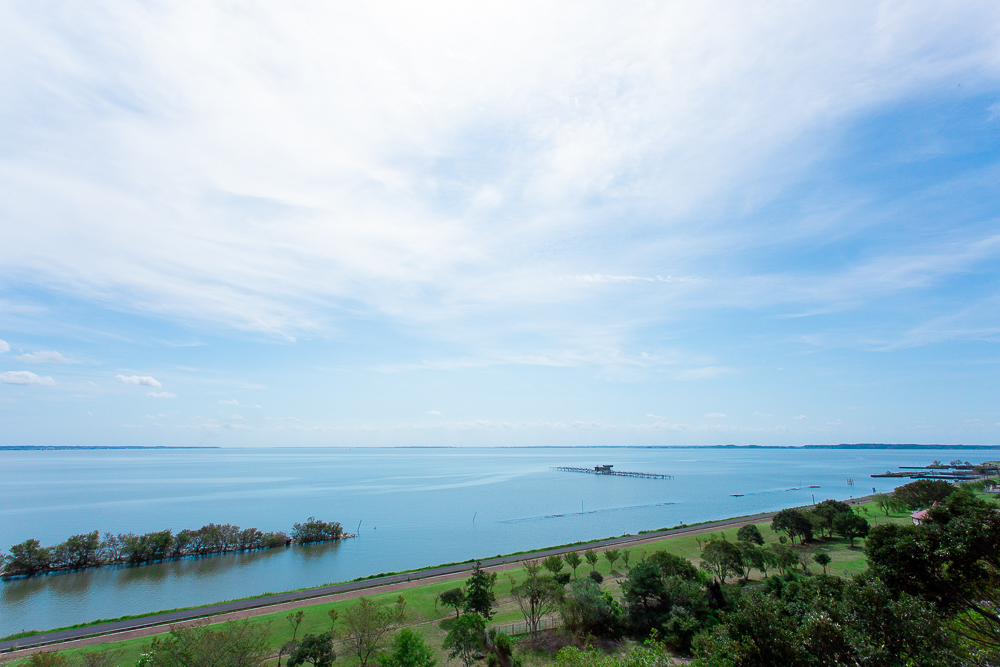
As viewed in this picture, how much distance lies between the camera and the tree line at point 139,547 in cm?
5553

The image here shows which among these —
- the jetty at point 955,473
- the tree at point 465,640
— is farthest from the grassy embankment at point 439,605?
the jetty at point 955,473

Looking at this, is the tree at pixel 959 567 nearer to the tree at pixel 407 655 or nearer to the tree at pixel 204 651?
the tree at pixel 407 655

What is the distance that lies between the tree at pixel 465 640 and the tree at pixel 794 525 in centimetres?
4709

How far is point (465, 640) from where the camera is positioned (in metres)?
27.3

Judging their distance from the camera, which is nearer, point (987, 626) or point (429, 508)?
point (987, 626)

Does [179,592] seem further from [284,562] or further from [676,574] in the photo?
[676,574]

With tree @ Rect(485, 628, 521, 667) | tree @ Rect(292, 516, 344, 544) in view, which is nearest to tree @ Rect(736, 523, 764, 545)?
tree @ Rect(485, 628, 521, 667)

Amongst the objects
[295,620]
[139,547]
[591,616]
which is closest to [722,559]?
[591,616]

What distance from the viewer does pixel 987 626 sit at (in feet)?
53.1

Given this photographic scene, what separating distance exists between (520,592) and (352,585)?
66.4 ft

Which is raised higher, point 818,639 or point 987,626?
point 818,639

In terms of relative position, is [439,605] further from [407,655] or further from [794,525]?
[794,525]

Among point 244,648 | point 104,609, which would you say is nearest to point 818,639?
point 244,648

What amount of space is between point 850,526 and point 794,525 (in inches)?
229
